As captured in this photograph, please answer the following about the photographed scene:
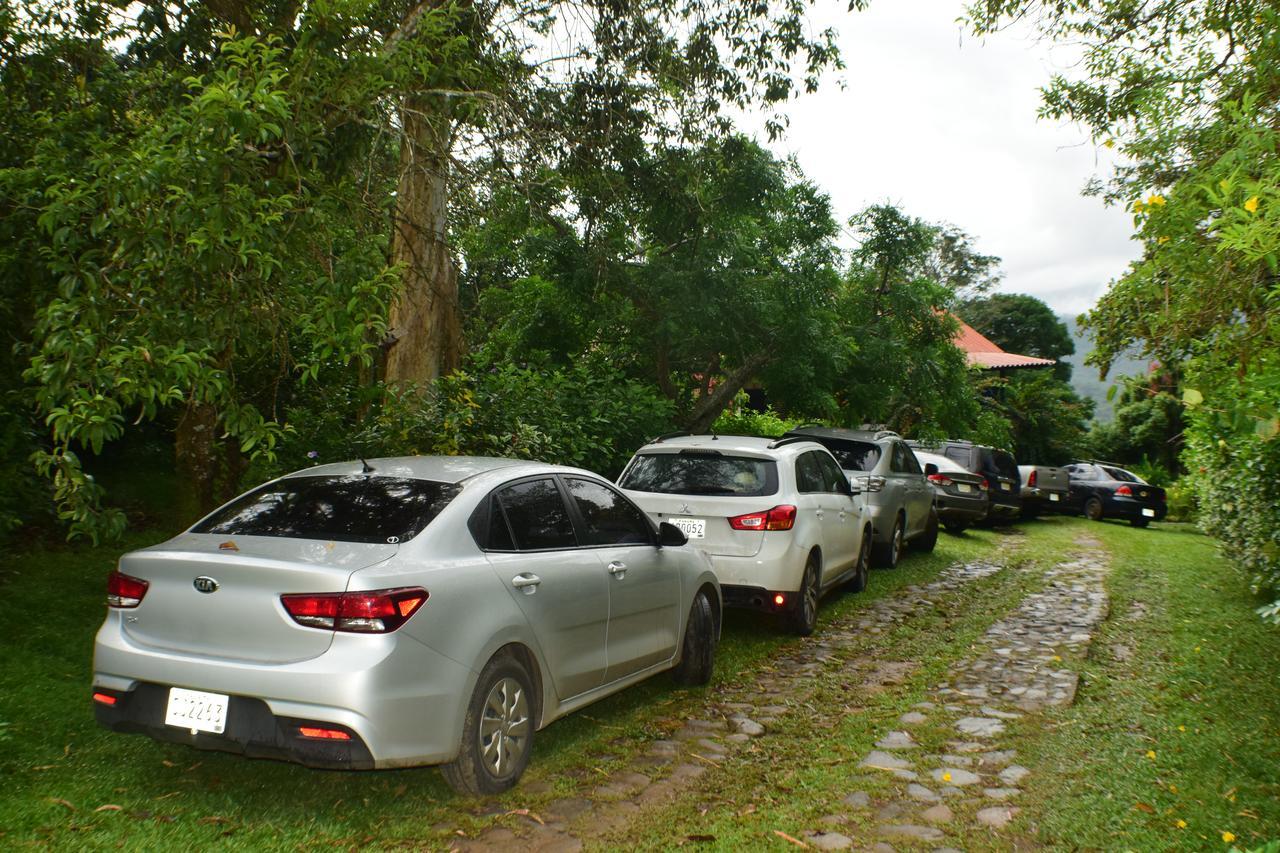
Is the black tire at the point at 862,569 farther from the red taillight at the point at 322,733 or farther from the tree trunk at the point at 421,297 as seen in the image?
the red taillight at the point at 322,733

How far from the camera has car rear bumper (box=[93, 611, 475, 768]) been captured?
4062mm

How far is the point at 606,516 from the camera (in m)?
6.11

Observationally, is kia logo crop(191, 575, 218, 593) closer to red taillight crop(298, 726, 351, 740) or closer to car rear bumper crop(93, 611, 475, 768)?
car rear bumper crop(93, 611, 475, 768)

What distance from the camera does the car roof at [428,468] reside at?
5203mm

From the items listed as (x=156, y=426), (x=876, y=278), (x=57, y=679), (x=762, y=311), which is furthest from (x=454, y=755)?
(x=876, y=278)

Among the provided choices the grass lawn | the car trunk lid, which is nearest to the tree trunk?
the grass lawn

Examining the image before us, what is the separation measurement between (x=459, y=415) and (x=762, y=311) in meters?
6.05

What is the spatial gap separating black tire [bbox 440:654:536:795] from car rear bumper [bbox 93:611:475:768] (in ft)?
0.51

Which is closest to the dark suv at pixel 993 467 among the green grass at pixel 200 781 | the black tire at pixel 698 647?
the black tire at pixel 698 647

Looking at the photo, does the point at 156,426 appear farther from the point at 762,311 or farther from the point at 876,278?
the point at 876,278

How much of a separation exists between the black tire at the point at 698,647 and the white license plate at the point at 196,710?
130 inches

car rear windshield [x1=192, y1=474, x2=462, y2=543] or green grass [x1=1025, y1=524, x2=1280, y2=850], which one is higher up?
car rear windshield [x1=192, y1=474, x2=462, y2=543]

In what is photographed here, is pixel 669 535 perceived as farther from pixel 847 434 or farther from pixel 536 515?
pixel 847 434

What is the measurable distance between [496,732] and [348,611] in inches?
40.9
